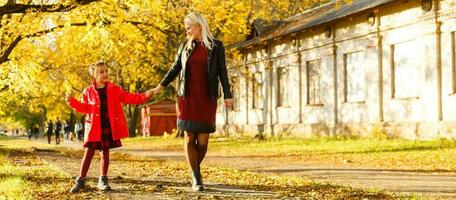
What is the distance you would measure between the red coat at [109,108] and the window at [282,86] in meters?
26.1

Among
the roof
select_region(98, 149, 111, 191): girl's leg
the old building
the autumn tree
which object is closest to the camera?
select_region(98, 149, 111, 191): girl's leg

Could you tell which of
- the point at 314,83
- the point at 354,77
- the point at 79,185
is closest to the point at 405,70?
the point at 354,77

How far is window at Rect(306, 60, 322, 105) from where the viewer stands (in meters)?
30.2

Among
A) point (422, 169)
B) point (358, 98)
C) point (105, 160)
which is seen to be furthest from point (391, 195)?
point (358, 98)

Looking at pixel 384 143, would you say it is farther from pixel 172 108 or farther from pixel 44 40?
pixel 172 108

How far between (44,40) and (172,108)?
126ft

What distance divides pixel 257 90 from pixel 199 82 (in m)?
30.6

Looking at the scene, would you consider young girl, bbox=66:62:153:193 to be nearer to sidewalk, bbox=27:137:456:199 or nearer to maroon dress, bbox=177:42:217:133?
maroon dress, bbox=177:42:217:133

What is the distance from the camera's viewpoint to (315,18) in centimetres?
3125

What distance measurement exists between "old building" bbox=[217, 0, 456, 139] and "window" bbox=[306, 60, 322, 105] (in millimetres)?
47

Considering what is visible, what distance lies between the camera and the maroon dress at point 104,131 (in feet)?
25.1

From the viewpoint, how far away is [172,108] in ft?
187

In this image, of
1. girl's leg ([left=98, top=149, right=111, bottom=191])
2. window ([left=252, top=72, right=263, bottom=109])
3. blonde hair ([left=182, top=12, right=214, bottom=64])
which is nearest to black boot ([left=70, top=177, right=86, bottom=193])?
girl's leg ([left=98, top=149, right=111, bottom=191])

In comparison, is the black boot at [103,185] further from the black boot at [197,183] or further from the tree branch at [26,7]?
the tree branch at [26,7]
